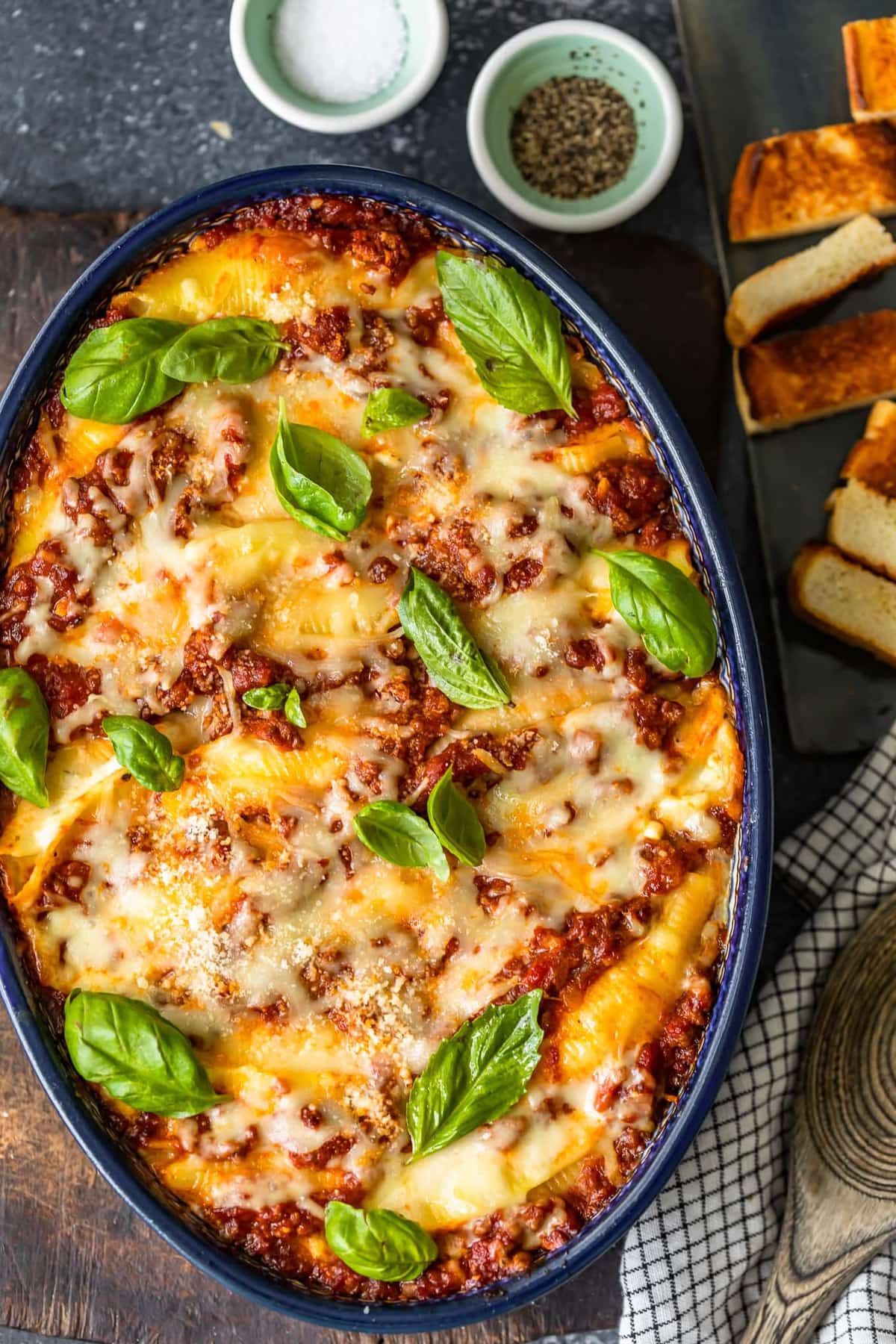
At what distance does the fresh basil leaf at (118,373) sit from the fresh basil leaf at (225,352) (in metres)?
0.04

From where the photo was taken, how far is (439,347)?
287cm

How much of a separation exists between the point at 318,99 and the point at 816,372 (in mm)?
1514

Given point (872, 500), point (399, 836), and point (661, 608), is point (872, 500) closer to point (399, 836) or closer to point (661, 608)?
point (661, 608)

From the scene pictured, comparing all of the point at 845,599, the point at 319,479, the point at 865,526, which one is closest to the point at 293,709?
the point at 319,479

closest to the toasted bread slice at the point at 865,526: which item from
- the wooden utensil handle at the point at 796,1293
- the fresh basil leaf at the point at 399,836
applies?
the fresh basil leaf at the point at 399,836

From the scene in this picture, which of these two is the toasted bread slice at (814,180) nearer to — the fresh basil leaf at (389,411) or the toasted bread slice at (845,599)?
the toasted bread slice at (845,599)

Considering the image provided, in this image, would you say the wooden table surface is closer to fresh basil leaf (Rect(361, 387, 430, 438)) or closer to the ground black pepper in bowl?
the ground black pepper in bowl

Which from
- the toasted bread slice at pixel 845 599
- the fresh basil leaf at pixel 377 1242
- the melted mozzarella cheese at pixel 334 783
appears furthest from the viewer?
the toasted bread slice at pixel 845 599

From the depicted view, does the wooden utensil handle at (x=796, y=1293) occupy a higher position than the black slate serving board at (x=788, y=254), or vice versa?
the black slate serving board at (x=788, y=254)

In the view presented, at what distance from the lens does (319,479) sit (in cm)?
270

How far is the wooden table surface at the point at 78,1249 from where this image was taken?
3.42m

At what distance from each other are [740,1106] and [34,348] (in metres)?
2.43

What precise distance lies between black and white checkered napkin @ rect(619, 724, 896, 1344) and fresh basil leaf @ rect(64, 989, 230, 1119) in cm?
124

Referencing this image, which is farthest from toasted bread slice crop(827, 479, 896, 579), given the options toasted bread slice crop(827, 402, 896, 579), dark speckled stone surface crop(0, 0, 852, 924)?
dark speckled stone surface crop(0, 0, 852, 924)
